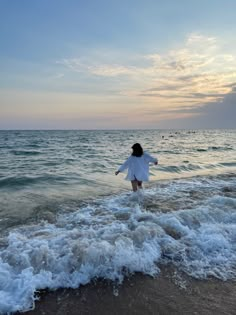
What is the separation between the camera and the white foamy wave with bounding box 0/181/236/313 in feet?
13.7

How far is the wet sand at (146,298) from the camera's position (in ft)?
11.7

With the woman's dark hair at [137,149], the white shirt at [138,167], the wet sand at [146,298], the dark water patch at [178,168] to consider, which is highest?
the woman's dark hair at [137,149]

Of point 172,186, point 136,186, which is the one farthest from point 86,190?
point 172,186

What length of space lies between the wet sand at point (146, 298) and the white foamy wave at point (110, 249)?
179 millimetres

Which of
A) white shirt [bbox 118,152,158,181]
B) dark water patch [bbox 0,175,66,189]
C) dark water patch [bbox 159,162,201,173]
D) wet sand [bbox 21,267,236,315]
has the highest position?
white shirt [bbox 118,152,158,181]

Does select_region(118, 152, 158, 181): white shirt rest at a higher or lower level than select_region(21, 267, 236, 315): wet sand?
higher

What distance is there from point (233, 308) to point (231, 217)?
3.60m

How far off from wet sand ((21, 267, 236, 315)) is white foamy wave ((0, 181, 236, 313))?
0.59 feet

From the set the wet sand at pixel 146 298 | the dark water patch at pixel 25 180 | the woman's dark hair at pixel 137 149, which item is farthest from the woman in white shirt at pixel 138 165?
the wet sand at pixel 146 298

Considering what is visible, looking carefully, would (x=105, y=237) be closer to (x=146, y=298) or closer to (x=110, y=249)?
(x=110, y=249)

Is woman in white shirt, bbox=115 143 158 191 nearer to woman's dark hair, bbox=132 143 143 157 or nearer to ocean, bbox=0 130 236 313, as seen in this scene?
woman's dark hair, bbox=132 143 143 157

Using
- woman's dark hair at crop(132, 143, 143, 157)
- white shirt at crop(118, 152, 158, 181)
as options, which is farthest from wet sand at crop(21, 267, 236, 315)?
woman's dark hair at crop(132, 143, 143, 157)

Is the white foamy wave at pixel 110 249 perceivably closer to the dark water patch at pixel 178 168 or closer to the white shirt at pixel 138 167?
the white shirt at pixel 138 167

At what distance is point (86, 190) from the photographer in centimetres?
1102
